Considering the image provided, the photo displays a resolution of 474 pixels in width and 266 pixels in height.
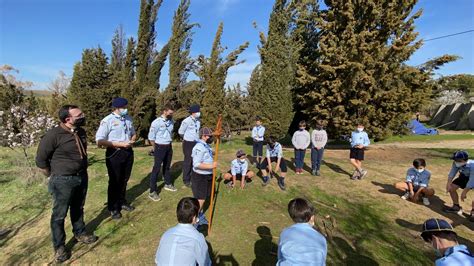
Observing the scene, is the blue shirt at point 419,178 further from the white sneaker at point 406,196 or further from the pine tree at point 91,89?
the pine tree at point 91,89

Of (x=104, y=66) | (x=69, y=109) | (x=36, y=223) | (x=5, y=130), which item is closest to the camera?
(x=69, y=109)

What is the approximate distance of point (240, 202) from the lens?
7.07 meters

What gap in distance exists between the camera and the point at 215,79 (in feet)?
58.9

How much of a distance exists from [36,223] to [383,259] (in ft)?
21.2

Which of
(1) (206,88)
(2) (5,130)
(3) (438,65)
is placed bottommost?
(2) (5,130)

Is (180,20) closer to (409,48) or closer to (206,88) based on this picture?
(206,88)

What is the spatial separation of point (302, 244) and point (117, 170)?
384 cm

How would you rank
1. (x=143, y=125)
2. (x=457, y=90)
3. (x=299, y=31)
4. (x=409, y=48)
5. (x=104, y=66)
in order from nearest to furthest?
(x=409, y=48), (x=104, y=66), (x=299, y=31), (x=143, y=125), (x=457, y=90)

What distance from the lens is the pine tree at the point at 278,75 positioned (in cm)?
1759

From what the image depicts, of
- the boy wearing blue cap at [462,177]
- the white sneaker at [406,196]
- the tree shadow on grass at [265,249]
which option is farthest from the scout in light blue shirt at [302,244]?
the white sneaker at [406,196]

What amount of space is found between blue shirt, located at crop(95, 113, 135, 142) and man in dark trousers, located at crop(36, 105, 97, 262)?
29.4 inches

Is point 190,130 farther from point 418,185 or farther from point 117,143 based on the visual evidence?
point 418,185

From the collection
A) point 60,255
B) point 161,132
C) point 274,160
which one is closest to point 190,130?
point 161,132

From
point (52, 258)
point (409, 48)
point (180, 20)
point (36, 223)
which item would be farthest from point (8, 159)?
point (409, 48)
